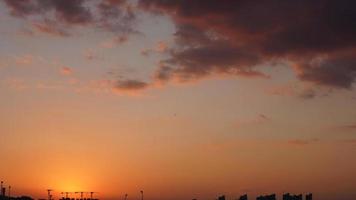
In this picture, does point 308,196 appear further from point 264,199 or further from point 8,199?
point 8,199

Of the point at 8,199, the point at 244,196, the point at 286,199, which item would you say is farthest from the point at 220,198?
the point at 8,199

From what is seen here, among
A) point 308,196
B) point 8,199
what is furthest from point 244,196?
point 8,199

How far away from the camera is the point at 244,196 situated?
192250 millimetres

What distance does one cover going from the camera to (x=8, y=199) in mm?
184750

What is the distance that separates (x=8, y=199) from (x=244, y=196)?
210ft

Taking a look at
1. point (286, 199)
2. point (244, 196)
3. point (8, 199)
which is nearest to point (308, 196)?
point (286, 199)

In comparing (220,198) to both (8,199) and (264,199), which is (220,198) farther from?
(8,199)

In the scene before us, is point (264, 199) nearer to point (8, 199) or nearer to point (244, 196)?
point (244, 196)

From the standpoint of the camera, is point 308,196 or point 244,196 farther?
point 244,196

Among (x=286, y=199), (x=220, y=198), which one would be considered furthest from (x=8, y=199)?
(x=286, y=199)

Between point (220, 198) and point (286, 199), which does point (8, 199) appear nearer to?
point (220, 198)

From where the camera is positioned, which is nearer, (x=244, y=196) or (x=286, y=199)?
(x=286, y=199)

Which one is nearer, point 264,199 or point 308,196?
point 308,196

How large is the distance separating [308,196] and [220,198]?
3169 cm
